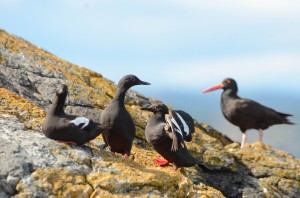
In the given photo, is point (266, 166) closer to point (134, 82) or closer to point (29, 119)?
point (134, 82)

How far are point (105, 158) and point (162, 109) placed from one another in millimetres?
2284

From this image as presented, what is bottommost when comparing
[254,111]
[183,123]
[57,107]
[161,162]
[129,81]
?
[161,162]

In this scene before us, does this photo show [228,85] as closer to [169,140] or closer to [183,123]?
[183,123]

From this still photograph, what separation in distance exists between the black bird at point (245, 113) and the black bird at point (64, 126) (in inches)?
534

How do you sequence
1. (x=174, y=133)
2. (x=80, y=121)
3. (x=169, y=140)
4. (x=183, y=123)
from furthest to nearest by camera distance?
1. (x=183, y=123)
2. (x=169, y=140)
3. (x=174, y=133)
4. (x=80, y=121)

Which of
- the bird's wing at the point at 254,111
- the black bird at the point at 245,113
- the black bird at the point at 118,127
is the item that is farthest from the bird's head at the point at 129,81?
the bird's wing at the point at 254,111

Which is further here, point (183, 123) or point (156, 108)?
point (183, 123)

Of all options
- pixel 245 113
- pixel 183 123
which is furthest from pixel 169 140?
pixel 245 113

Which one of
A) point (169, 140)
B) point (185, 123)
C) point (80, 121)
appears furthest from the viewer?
point (185, 123)

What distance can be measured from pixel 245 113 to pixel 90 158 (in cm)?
1429

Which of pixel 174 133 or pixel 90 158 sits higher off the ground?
pixel 174 133

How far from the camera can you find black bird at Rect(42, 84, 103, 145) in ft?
28.5

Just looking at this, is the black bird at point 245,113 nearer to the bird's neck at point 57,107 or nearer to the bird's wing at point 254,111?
the bird's wing at point 254,111

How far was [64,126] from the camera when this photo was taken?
866 cm
